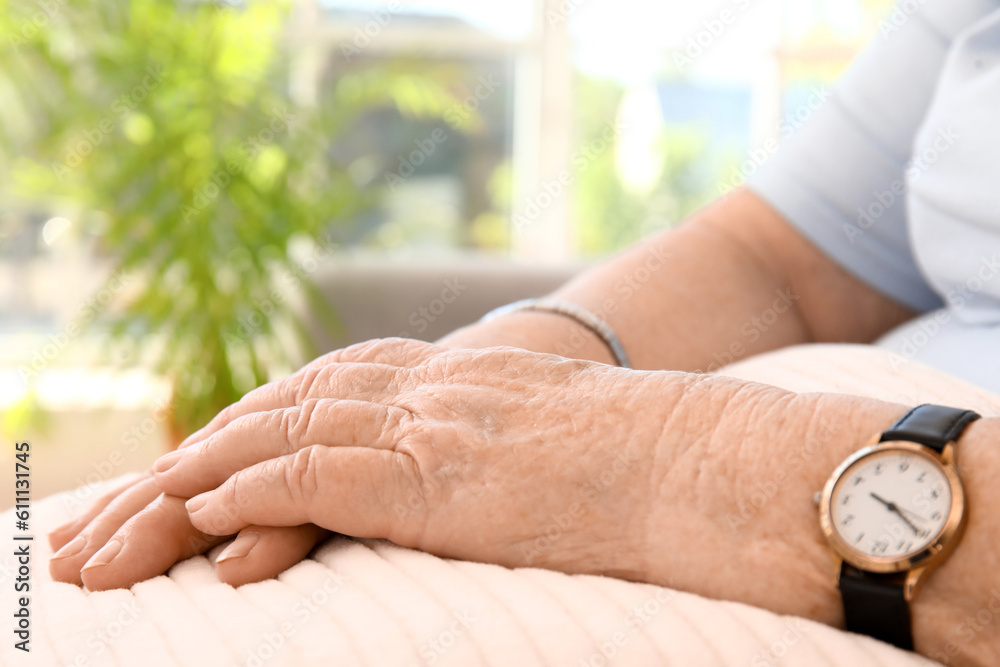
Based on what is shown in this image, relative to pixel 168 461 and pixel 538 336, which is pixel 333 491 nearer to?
pixel 168 461

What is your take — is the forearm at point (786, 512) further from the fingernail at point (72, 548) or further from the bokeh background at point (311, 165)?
the bokeh background at point (311, 165)

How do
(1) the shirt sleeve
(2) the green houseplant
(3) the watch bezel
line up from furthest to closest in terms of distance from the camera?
(2) the green houseplant
(1) the shirt sleeve
(3) the watch bezel

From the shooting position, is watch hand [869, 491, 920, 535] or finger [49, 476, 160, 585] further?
finger [49, 476, 160, 585]

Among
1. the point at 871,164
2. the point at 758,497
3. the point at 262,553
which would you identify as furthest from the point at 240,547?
the point at 871,164

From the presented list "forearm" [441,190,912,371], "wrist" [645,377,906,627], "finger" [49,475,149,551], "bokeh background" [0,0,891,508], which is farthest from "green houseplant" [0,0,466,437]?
"wrist" [645,377,906,627]

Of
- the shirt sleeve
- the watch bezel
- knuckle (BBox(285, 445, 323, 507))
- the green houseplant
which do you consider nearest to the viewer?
the watch bezel

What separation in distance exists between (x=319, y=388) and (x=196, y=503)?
4.3 inches

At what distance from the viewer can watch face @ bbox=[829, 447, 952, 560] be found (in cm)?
40

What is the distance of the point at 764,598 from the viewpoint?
17.1 inches

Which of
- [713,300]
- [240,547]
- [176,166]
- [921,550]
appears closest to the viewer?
[921,550]

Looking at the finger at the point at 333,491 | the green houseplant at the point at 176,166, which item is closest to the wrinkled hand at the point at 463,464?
the finger at the point at 333,491

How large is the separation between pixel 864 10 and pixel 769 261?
3031 mm

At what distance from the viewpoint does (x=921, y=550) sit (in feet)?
1.29

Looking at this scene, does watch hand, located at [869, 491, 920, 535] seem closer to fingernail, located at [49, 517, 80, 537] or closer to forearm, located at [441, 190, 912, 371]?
forearm, located at [441, 190, 912, 371]
